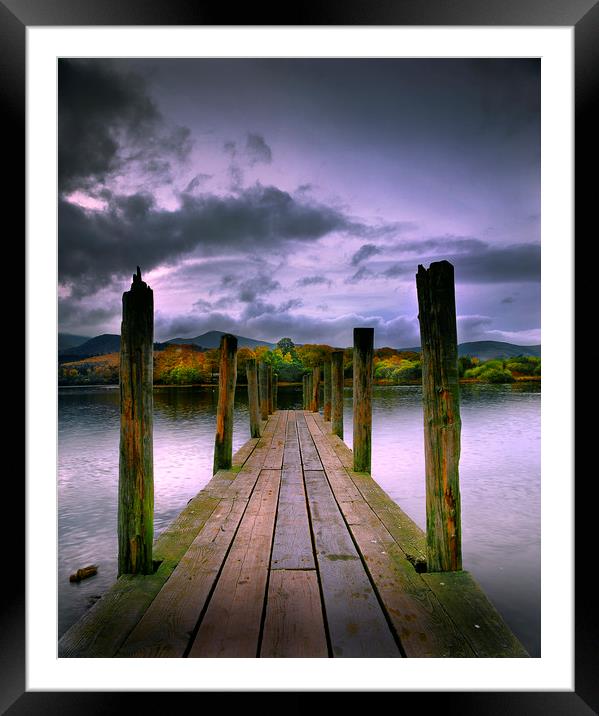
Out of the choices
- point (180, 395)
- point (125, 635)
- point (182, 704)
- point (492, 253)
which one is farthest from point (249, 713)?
point (180, 395)

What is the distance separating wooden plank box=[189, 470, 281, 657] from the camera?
198cm

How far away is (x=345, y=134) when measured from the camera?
5.57 m

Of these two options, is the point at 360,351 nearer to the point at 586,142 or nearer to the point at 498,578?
the point at 498,578

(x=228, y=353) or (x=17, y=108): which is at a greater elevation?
(x=17, y=108)

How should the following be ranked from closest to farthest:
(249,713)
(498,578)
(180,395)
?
(249,713)
(498,578)
(180,395)

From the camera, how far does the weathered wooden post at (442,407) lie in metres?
2.48

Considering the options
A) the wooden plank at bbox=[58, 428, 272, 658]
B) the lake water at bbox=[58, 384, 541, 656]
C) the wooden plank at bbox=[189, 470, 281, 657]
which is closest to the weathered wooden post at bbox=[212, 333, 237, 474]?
the lake water at bbox=[58, 384, 541, 656]

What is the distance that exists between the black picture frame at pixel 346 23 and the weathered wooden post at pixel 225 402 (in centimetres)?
387

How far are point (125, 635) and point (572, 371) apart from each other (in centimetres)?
227

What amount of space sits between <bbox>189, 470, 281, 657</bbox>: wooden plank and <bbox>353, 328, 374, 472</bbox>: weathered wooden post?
6.72ft

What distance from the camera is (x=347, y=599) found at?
2.35 m

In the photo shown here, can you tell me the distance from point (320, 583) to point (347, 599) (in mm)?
225

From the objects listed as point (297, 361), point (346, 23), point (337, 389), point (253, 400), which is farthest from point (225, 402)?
point (297, 361)

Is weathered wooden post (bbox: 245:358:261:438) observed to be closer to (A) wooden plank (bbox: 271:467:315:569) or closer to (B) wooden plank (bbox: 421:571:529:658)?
(A) wooden plank (bbox: 271:467:315:569)
